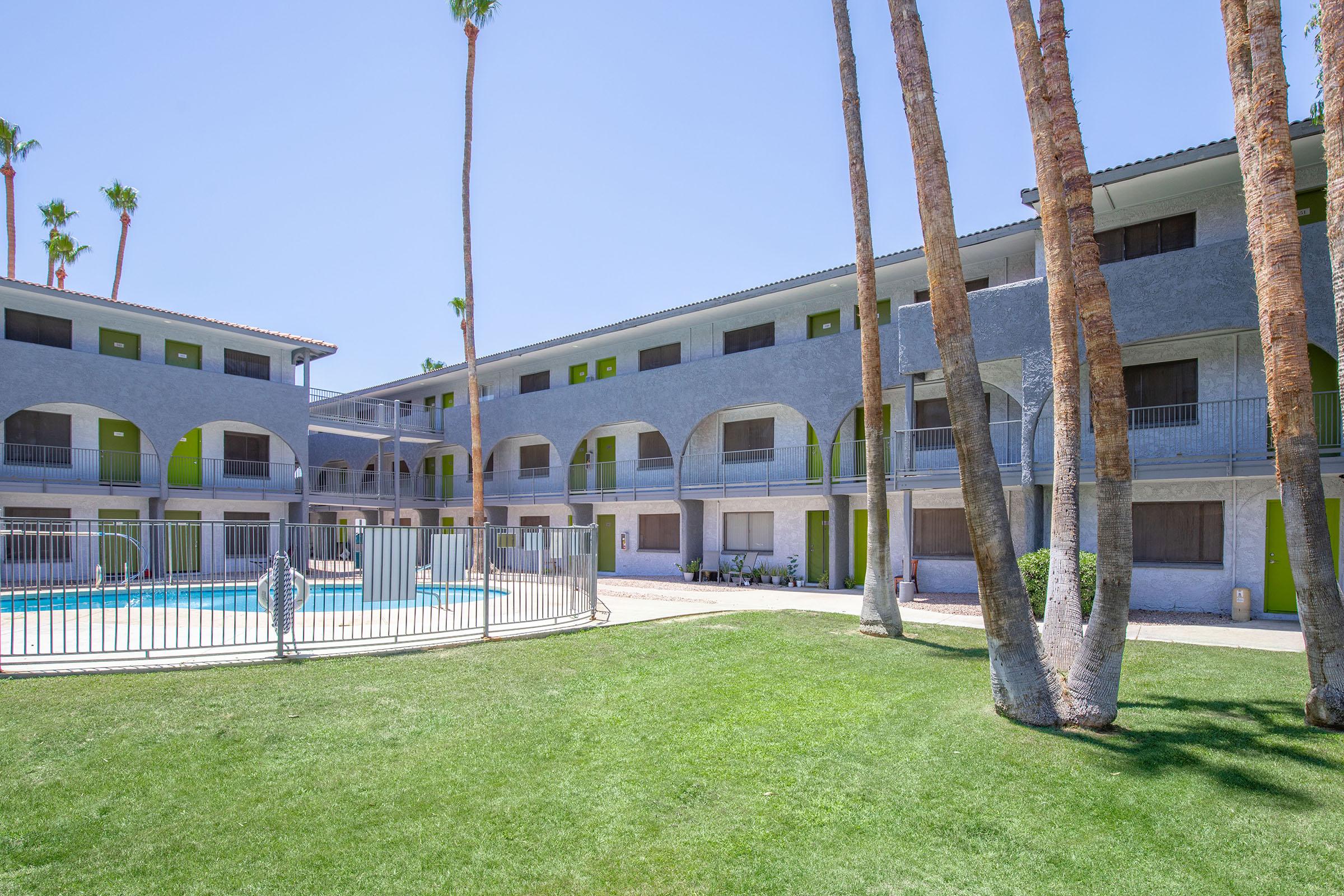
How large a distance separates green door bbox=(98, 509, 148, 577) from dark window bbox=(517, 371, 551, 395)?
1379 cm

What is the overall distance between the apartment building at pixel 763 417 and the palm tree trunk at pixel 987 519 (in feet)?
20.0

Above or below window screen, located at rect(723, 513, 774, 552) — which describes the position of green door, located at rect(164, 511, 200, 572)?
above

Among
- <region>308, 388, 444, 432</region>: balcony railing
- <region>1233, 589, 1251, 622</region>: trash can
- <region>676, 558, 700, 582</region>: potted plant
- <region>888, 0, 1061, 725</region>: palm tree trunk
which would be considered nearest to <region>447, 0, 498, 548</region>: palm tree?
<region>308, 388, 444, 432</region>: balcony railing

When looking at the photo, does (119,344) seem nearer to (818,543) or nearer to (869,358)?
(818,543)

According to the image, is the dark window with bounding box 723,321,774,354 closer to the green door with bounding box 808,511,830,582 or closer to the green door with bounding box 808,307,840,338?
the green door with bounding box 808,307,840,338

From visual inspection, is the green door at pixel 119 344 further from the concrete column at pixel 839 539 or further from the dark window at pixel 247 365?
the concrete column at pixel 839 539

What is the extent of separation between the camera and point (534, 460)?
105 feet

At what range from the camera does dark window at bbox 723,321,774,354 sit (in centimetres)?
2403

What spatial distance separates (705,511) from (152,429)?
17024 mm

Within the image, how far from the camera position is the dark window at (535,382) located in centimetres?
3172

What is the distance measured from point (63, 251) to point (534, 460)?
87.0ft

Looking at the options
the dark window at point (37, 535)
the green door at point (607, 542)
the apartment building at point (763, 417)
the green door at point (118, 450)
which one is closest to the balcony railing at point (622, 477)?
the apartment building at point (763, 417)

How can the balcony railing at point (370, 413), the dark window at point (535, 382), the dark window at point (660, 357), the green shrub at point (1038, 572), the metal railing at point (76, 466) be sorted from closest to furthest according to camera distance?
the green shrub at point (1038, 572) < the metal railing at point (76, 466) < the dark window at point (660, 357) < the balcony railing at point (370, 413) < the dark window at point (535, 382)

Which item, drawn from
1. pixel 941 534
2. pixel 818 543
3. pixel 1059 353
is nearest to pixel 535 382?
pixel 818 543
